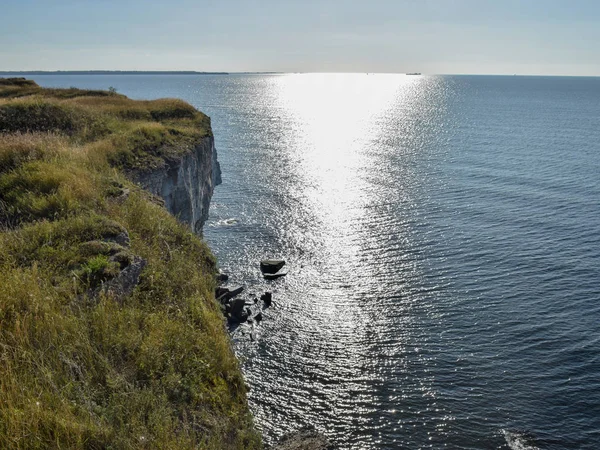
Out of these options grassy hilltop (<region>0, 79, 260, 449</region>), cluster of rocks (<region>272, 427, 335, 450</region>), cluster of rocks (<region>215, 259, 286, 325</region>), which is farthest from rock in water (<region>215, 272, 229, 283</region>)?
grassy hilltop (<region>0, 79, 260, 449</region>)

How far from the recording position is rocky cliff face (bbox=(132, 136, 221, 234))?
3042cm

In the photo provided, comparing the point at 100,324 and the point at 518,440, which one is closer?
the point at 100,324

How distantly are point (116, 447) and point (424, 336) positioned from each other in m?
26.0

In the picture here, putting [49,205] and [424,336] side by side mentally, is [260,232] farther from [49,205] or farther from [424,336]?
[49,205]

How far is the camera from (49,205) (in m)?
14.7

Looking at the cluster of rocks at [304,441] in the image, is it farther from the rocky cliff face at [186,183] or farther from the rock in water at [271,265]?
the rock in water at [271,265]

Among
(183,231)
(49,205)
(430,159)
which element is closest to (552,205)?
(430,159)

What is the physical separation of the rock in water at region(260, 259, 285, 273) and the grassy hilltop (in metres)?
22.6

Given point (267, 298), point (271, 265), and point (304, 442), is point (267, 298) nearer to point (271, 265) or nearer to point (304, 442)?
point (271, 265)

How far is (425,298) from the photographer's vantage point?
34750 mm

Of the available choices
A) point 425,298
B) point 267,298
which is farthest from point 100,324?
point 425,298

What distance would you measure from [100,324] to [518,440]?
2112 cm

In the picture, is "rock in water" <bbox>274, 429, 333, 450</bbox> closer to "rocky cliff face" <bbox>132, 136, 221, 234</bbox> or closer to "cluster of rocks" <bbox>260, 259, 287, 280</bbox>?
"rocky cliff face" <bbox>132, 136, 221, 234</bbox>

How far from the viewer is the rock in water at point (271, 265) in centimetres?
4156
